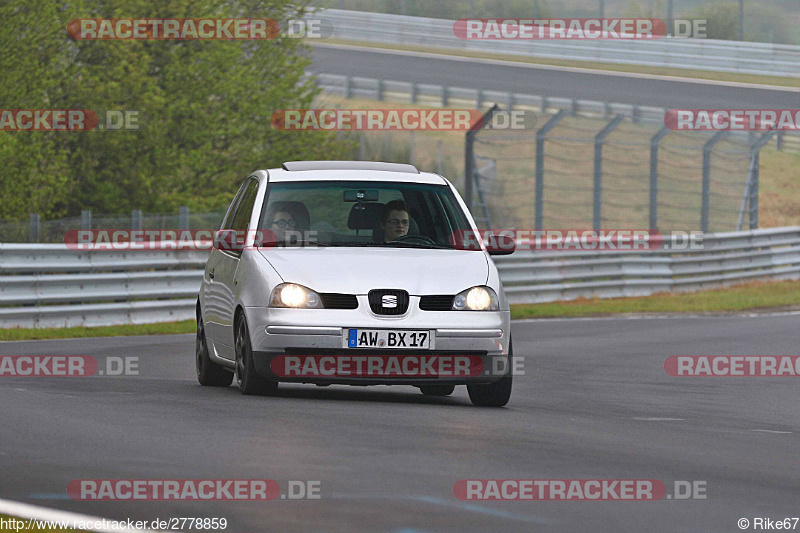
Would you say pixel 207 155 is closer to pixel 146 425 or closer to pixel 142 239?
pixel 142 239

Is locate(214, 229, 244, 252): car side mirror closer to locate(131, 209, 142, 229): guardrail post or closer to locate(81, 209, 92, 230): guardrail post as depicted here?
locate(81, 209, 92, 230): guardrail post

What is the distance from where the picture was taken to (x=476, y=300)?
10.2 meters

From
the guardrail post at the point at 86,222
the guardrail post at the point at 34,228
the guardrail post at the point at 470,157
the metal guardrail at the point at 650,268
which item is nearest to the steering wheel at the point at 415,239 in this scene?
the guardrail post at the point at 34,228

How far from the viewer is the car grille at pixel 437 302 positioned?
33.1 feet

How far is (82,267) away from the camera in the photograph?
19.9 m

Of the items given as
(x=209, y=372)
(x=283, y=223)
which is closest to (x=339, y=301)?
(x=283, y=223)

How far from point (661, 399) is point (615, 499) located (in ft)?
18.5

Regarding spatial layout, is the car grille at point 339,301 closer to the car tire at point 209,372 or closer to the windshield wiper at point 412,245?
the windshield wiper at point 412,245

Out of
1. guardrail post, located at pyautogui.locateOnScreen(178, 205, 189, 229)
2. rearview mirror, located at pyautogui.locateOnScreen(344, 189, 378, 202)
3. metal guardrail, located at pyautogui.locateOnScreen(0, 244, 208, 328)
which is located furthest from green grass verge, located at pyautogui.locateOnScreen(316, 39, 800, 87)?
rearview mirror, located at pyautogui.locateOnScreen(344, 189, 378, 202)

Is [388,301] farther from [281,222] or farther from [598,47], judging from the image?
[598,47]

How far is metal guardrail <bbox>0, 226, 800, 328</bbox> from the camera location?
19.0m

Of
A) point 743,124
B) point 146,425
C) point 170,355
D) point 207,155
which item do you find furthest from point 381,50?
point 146,425

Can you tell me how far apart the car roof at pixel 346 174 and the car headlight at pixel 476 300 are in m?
1.38

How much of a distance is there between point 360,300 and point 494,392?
1.21 m
